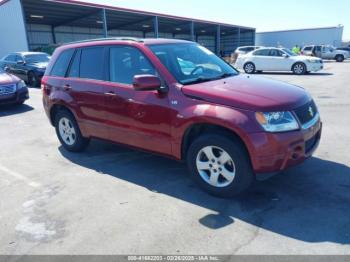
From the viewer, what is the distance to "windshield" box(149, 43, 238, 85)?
4.11 meters

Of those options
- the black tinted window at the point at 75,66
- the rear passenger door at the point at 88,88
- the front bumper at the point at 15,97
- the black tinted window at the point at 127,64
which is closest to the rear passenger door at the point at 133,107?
the black tinted window at the point at 127,64

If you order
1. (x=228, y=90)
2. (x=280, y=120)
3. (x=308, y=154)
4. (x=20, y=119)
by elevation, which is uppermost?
(x=228, y=90)

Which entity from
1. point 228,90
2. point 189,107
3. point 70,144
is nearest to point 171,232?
point 189,107

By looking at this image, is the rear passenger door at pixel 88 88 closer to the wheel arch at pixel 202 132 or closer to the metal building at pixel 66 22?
the wheel arch at pixel 202 132

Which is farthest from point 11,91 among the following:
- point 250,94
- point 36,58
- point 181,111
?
point 250,94

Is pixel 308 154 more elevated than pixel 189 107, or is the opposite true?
pixel 189 107

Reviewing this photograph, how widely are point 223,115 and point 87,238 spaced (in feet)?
6.12

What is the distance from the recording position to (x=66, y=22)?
1329 inches

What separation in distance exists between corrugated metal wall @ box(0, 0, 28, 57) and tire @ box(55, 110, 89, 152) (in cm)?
1997

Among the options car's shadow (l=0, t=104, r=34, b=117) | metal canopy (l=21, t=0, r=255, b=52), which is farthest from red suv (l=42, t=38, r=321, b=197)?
metal canopy (l=21, t=0, r=255, b=52)

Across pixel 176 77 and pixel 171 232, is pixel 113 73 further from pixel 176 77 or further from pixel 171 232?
pixel 171 232

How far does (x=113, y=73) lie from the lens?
15.1 ft

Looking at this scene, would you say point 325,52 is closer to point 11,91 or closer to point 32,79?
point 32,79

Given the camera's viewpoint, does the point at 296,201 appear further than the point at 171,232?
Yes
